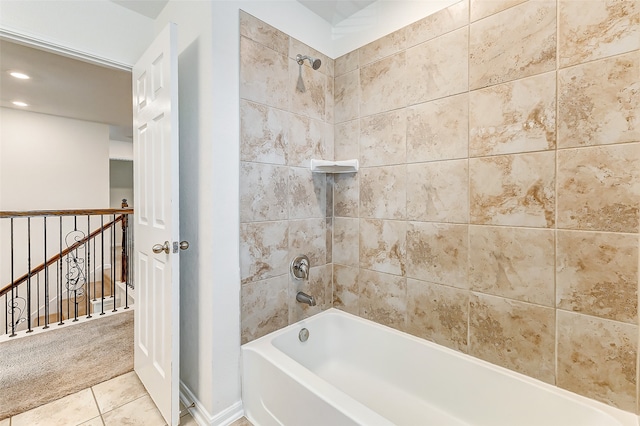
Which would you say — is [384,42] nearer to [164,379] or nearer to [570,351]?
[570,351]

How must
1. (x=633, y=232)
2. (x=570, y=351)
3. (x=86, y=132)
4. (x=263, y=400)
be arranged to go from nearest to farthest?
(x=633, y=232), (x=570, y=351), (x=263, y=400), (x=86, y=132)

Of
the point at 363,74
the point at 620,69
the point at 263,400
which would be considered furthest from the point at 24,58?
the point at 620,69

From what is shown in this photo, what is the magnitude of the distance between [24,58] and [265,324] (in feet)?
10.1

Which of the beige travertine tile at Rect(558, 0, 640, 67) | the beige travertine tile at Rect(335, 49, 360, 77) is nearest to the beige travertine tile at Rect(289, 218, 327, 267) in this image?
the beige travertine tile at Rect(335, 49, 360, 77)

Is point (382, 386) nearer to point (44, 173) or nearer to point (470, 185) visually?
point (470, 185)

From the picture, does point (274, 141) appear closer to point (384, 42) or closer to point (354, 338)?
point (384, 42)

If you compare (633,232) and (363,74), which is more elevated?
(363,74)

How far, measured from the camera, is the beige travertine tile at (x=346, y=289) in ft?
6.27

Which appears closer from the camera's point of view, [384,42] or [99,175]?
[384,42]

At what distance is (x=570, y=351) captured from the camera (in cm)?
115

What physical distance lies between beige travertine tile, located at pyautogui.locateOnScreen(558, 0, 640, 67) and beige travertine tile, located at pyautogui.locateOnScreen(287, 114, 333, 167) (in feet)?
4.01

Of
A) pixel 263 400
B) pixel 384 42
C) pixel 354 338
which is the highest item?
pixel 384 42

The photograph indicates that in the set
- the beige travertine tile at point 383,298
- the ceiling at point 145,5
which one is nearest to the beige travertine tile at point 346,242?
the beige travertine tile at point 383,298

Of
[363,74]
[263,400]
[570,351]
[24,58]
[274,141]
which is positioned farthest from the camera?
[24,58]
